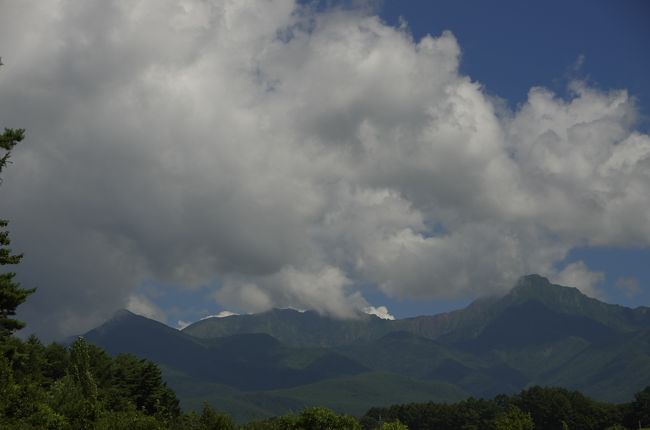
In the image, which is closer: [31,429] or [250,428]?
[31,429]

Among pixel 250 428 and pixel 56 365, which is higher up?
pixel 56 365

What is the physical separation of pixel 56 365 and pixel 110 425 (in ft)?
348

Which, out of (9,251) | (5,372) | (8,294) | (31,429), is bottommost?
(31,429)

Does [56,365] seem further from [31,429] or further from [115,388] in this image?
[31,429]

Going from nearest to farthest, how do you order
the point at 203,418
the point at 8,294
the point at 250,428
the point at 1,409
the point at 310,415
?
the point at 8,294
the point at 1,409
the point at 203,418
the point at 250,428
the point at 310,415

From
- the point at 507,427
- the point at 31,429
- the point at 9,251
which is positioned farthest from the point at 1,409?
the point at 507,427

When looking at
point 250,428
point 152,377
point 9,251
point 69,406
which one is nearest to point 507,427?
point 250,428

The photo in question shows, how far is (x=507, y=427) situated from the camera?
5894cm

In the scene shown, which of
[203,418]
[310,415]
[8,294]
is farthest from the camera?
[310,415]

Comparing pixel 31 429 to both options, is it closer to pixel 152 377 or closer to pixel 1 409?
pixel 1 409

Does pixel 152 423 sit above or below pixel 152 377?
below

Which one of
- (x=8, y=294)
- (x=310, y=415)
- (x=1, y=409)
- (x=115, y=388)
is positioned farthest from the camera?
(x=115, y=388)

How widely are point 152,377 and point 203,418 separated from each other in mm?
102073

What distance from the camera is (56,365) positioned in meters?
146
